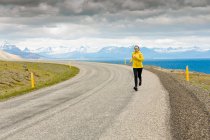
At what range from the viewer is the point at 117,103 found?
47.3 ft

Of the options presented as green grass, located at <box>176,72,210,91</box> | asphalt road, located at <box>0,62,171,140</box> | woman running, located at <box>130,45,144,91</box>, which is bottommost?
green grass, located at <box>176,72,210,91</box>

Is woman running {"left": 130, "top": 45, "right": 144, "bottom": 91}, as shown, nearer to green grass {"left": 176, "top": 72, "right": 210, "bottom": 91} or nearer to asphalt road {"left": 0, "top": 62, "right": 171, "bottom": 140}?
asphalt road {"left": 0, "top": 62, "right": 171, "bottom": 140}

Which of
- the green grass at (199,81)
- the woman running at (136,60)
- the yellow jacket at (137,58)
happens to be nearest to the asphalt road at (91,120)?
the woman running at (136,60)

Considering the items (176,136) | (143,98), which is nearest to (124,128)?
(176,136)

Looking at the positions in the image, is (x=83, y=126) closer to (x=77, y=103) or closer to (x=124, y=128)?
(x=124, y=128)

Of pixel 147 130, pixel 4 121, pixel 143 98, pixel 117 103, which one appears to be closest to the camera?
pixel 147 130

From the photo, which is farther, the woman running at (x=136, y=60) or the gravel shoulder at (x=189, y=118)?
the woman running at (x=136, y=60)

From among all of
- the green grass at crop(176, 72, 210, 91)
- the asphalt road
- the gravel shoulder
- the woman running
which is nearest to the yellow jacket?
the woman running

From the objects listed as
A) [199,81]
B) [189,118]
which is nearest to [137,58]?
[189,118]

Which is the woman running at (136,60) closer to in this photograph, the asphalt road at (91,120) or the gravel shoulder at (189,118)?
the asphalt road at (91,120)

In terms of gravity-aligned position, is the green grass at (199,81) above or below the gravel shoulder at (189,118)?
below

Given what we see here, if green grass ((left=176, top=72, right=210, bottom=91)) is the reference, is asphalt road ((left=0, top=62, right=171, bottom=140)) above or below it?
above

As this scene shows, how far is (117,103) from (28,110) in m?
3.50

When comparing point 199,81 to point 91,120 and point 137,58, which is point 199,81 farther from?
point 91,120
